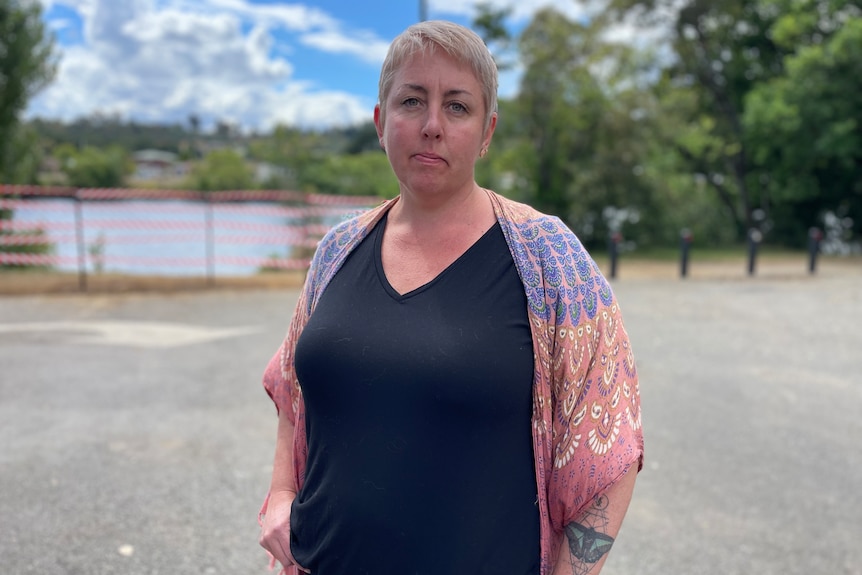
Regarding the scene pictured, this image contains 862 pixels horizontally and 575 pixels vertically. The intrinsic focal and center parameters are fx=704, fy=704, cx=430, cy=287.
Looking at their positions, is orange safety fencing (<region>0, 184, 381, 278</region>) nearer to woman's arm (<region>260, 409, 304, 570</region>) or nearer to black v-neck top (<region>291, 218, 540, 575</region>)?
woman's arm (<region>260, 409, 304, 570</region>)

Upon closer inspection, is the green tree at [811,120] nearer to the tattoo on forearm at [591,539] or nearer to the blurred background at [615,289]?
the blurred background at [615,289]

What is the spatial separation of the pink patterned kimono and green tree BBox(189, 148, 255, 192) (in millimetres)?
32904

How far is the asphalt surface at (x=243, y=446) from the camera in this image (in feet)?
12.0

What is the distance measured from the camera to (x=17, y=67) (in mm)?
13930

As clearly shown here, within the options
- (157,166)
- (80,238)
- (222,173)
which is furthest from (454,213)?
(222,173)

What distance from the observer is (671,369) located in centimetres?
712

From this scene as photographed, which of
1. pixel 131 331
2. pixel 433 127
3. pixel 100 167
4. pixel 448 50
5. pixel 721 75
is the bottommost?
pixel 131 331

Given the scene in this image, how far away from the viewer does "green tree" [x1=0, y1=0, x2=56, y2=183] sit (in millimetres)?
13742

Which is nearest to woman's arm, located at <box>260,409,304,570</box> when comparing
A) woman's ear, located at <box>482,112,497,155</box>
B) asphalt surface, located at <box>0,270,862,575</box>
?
woman's ear, located at <box>482,112,497,155</box>

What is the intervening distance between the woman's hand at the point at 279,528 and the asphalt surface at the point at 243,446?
1.89 m

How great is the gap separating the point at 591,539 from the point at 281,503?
2.57ft

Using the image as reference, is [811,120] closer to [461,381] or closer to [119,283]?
[119,283]

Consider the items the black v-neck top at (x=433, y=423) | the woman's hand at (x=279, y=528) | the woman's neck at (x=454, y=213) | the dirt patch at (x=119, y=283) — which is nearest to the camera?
the black v-neck top at (x=433, y=423)

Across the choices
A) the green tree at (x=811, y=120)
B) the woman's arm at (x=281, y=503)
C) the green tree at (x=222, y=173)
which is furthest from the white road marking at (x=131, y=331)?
the green tree at (x=222, y=173)
